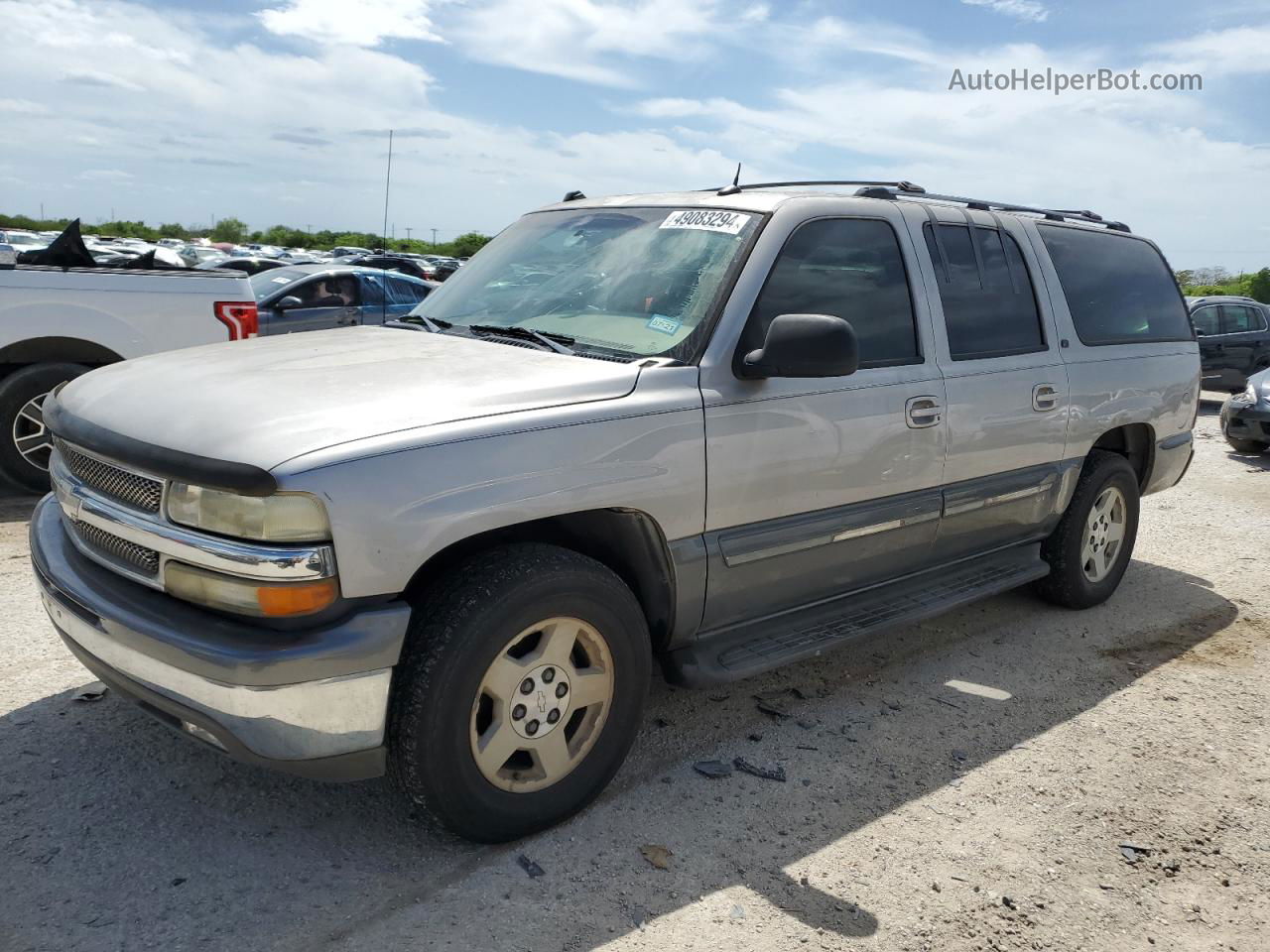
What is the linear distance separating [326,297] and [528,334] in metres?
8.64

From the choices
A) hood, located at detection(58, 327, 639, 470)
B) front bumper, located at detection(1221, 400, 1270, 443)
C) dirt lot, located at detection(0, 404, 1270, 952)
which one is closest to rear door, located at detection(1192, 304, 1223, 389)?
front bumper, located at detection(1221, 400, 1270, 443)

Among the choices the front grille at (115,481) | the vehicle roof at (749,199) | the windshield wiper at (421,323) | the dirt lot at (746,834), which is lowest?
the dirt lot at (746,834)

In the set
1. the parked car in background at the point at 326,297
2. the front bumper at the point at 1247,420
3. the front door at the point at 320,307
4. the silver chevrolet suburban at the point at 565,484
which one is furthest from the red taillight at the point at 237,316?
the front bumper at the point at 1247,420

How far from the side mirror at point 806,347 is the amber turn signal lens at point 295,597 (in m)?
1.50

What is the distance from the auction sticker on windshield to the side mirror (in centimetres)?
54

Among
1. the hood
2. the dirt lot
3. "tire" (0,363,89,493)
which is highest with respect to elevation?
the hood

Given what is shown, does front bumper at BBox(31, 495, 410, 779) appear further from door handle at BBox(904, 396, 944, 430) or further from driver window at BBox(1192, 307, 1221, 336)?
driver window at BBox(1192, 307, 1221, 336)

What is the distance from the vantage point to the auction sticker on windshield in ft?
12.3

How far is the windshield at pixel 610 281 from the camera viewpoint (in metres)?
3.53

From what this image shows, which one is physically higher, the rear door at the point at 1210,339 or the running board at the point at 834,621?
the rear door at the point at 1210,339

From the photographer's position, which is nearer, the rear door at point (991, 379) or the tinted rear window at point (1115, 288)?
the rear door at point (991, 379)

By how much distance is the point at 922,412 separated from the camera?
4.04m

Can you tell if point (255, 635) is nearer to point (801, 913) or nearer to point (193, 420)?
point (193, 420)

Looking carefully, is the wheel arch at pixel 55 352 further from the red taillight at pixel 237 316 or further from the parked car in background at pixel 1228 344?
the parked car in background at pixel 1228 344
